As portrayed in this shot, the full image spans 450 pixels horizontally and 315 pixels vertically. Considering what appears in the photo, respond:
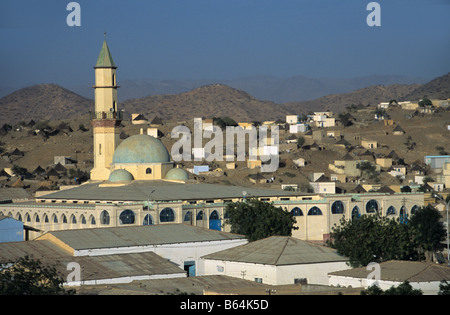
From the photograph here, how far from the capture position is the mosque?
64.6 metres

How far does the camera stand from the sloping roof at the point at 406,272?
144 feet

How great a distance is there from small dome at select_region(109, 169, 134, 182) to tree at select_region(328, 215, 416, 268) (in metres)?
21.7

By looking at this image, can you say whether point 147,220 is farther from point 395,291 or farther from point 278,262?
point 395,291

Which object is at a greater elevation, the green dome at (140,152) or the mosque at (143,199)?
the green dome at (140,152)

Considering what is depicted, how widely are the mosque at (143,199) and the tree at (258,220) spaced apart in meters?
3.34

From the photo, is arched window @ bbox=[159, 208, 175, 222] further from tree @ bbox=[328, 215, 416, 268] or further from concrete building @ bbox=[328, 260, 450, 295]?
concrete building @ bbox=[328, 260, 450, 295]

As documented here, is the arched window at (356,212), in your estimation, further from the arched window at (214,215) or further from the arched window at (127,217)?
the arched window at (127,217)

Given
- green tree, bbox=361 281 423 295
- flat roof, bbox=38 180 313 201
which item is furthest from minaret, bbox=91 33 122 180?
green tree, bbox=361 281 423 295

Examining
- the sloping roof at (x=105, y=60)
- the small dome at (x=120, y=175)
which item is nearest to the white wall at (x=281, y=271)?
the small dome at (x=120, y=175)

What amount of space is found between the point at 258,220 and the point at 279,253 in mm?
11254

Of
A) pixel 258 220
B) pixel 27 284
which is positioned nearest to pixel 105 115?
pixel 258 220
